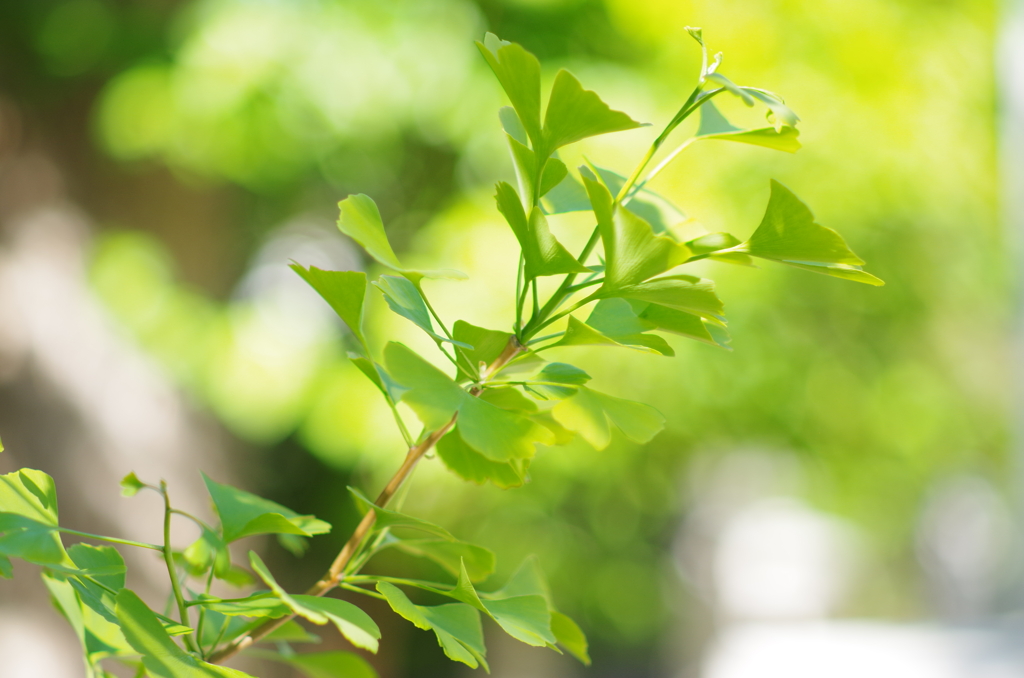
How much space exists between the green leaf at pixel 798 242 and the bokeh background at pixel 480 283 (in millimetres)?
584

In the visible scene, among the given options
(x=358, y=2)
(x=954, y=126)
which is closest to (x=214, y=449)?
(x=358, y=2)

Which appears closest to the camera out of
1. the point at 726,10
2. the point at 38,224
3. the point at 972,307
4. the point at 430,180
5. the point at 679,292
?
the point at 679,292

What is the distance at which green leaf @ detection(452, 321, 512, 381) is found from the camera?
5.4 inches

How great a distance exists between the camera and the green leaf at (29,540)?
0.39ft

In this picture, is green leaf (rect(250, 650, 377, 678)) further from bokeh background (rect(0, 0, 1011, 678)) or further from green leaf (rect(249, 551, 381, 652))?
bokeh background (rect(0, 0, 1011, 678))

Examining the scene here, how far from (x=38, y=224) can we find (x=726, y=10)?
959 mm

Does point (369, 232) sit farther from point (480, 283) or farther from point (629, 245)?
point (480, 283)

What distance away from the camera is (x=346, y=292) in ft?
0.47

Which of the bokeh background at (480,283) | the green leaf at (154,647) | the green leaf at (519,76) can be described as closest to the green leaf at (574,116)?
the green leaf at (519,76)

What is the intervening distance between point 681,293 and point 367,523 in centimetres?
8

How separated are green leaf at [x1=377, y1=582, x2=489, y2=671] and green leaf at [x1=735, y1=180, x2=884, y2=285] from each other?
8cm

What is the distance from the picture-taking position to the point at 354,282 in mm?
141

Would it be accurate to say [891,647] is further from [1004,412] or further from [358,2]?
[358,2]

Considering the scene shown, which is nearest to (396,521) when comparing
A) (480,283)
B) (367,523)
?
(367,523)
